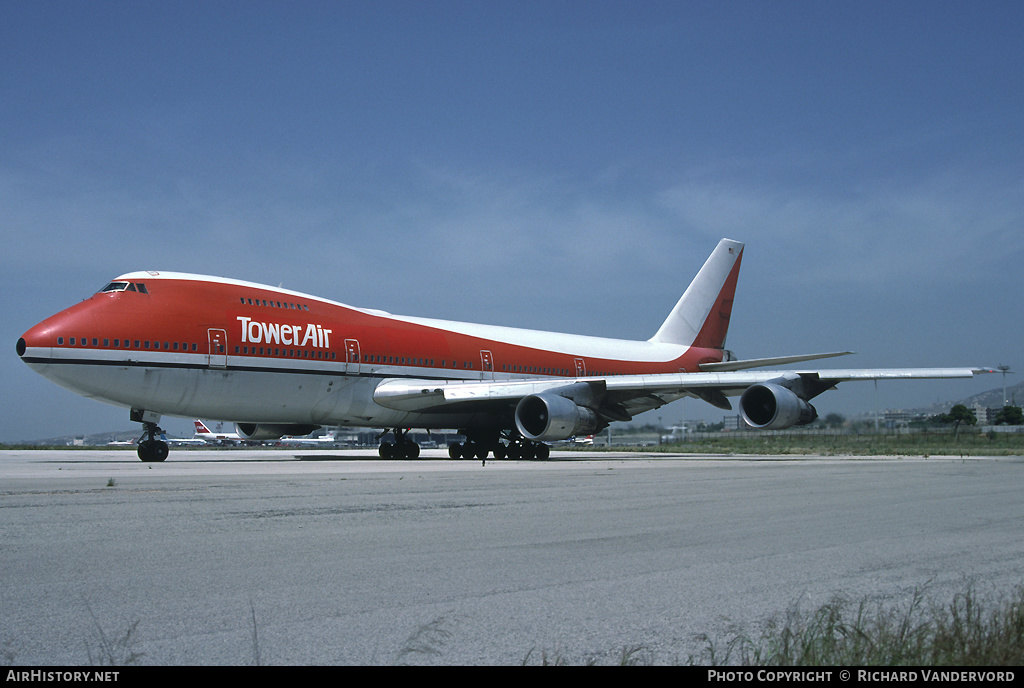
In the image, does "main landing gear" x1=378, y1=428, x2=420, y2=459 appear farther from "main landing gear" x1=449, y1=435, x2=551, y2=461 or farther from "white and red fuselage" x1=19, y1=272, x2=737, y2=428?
"white and red fuselage" x1=19, y1=272, x2=737, y2=428

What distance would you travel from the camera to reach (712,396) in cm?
2705

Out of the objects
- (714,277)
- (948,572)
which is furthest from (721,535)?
(714,277)

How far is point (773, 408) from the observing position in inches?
890

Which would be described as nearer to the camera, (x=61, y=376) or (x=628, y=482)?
(x=628, y=482)

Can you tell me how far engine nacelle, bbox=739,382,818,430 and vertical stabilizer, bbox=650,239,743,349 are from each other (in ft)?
42.9

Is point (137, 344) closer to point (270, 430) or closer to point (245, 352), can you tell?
point (245, 352)

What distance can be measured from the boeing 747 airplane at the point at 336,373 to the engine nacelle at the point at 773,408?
4cm

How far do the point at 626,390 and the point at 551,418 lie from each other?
3381 mm

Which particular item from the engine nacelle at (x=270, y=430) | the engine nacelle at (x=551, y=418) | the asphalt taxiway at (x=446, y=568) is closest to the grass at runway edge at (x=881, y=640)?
the asphalt taxiway at (x=446, y=568)

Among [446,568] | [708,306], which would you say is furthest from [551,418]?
[708,306]

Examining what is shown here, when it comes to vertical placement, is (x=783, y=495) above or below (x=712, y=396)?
below
